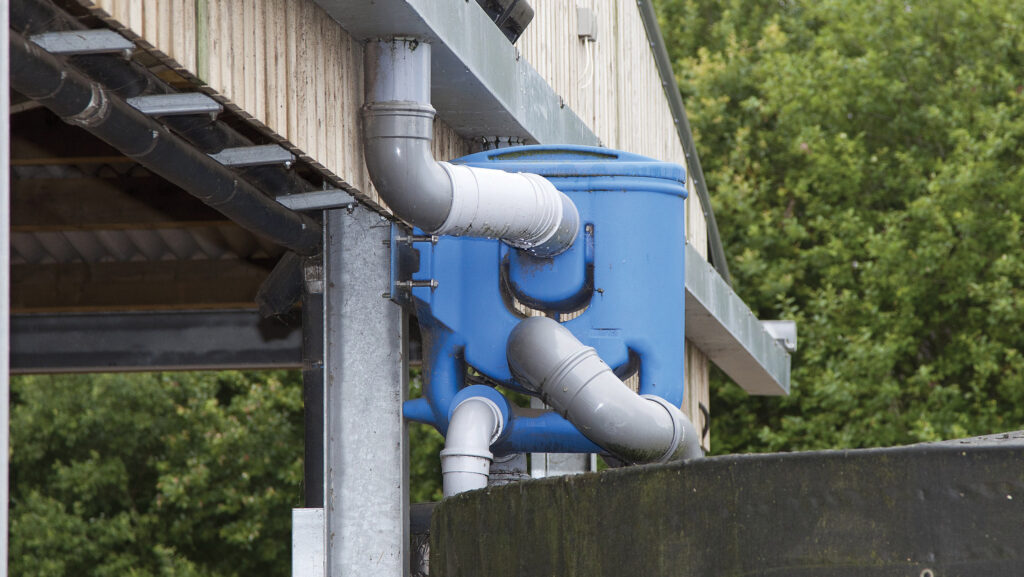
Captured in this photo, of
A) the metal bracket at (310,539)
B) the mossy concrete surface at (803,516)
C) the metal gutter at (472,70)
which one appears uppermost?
the metal gutter at (472,70)

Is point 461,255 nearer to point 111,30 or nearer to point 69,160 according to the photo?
point 111,30

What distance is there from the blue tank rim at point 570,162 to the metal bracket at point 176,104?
184cm

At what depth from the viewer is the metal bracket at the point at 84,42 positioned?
495cm

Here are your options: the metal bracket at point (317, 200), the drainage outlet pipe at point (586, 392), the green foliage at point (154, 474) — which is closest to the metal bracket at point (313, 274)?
the metal bracket at point (317, 200)

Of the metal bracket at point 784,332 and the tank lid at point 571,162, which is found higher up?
the metal bracket at point 784,332

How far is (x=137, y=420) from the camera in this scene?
2503cm

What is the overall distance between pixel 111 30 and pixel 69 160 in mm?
5731

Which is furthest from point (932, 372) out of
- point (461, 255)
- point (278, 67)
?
point (278, 67)

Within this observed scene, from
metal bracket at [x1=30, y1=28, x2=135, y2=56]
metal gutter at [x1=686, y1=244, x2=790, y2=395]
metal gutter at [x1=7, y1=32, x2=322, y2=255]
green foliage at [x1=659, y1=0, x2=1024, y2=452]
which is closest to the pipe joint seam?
metal gutter at [x1=7, y1=32, x2=322, y2=255]

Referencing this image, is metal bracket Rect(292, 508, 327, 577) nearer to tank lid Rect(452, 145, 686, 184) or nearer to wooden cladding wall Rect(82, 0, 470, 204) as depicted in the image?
wooden cladding wall Rect(82, 0, 470, 204)

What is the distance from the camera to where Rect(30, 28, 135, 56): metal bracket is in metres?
4.95

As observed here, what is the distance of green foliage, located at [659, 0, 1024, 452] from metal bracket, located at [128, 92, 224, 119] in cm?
1576

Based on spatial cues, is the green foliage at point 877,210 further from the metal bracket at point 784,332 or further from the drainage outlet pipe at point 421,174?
the drainage outlet pipe at point 421,174

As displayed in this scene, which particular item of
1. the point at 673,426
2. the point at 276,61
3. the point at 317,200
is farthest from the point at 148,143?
the point at 673,426
